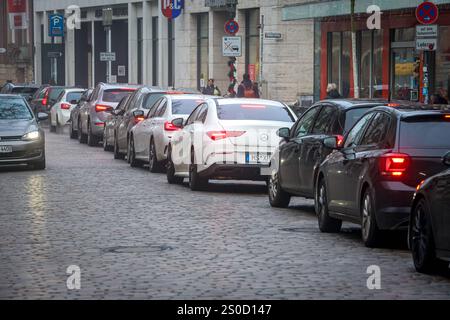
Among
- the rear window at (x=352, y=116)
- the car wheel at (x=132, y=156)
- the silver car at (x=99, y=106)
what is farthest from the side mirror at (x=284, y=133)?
the silver car at (x=99, y=106)

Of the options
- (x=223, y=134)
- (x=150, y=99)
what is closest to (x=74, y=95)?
(x=150, y=99)

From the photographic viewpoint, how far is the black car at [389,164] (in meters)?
13.4

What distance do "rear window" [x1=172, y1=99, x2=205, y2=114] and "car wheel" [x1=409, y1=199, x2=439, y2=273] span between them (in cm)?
1444

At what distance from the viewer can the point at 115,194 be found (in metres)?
21.0

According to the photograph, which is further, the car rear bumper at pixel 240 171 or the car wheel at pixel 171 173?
the car wheel at pixel 171 173

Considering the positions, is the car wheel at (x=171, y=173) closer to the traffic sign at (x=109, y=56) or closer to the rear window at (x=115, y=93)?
the rear window at (x=115, y=93)

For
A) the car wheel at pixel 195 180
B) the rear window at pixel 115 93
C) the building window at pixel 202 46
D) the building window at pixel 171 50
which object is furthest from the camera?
the building window at pixel 171 50

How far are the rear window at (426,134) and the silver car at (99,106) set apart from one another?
2364 cm

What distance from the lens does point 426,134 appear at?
44.9ft

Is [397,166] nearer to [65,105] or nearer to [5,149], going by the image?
[5,149]

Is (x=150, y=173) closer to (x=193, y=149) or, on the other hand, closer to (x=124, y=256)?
(x=193, y=149)

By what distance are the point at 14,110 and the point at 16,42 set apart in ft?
253

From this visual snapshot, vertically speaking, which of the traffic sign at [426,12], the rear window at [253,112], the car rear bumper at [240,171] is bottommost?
the car rear bumper at [240,171]

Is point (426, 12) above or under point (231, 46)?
above
